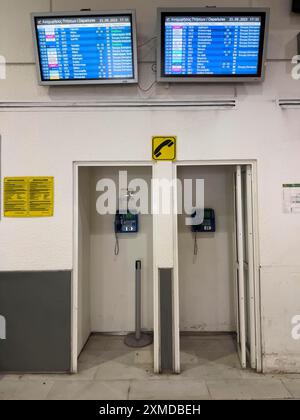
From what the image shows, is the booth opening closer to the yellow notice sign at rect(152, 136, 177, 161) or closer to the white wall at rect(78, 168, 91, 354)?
the yellow notice sign at rect(152, 136, 177, 161)

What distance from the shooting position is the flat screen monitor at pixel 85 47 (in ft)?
8.21

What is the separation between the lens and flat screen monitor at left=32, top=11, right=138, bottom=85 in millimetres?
2504

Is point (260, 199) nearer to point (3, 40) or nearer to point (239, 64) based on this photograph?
point (239, 64)

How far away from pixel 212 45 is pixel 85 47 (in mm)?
1150

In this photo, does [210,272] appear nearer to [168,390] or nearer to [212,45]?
[168,390]

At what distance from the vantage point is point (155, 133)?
2707 millimetres

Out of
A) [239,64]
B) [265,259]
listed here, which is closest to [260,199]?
[265,259]

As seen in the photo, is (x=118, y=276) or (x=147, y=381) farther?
(x=118, y=276)

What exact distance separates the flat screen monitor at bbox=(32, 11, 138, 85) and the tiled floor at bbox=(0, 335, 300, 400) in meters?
2.71

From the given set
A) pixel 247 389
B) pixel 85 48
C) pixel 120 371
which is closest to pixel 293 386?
pixel 247 389

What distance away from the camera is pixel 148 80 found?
2.76 meters

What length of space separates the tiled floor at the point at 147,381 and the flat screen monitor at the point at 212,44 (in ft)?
8.91

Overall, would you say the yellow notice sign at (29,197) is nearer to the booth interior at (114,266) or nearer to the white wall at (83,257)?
the white wall at (83,257)

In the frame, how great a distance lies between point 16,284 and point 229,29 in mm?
3039
